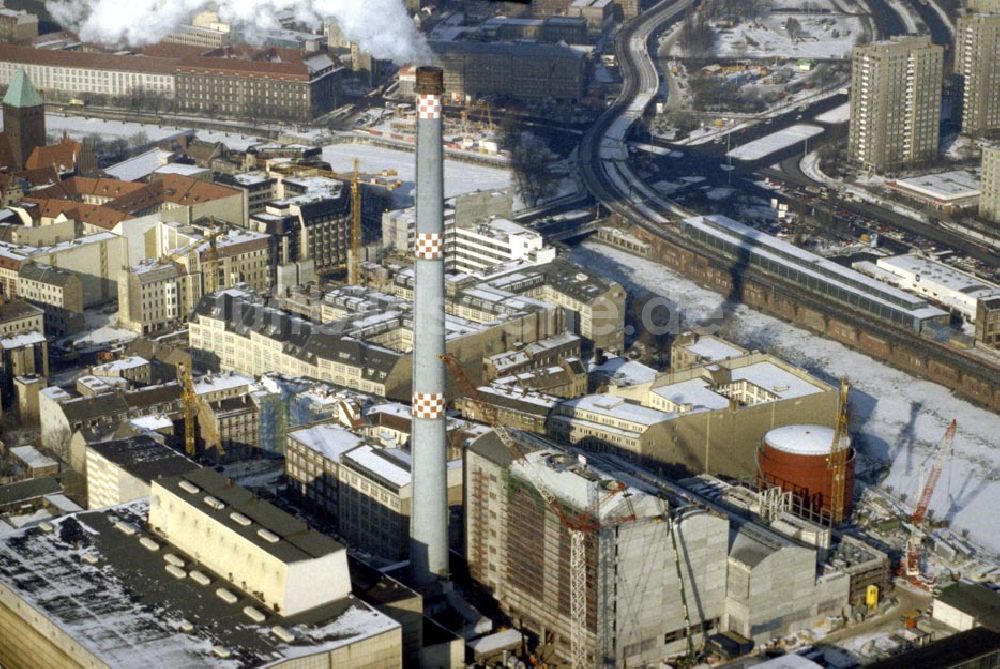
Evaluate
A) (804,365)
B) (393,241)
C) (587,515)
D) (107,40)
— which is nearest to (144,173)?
(393,241)

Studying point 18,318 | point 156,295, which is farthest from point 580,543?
point 156,295

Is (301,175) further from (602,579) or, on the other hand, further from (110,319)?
(602,579)

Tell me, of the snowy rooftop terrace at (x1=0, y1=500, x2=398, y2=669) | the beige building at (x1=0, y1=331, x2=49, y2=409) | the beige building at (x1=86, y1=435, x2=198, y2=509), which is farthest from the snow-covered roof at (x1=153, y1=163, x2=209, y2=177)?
the snowy rooftop terrace at (x1=0, y1=500, x2=398, y2=669)

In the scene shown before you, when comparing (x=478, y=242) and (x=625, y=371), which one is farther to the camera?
(x=478, y=242)

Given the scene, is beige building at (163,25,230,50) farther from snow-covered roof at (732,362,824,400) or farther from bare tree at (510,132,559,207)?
snow-covered roof at (732,362,824,400)

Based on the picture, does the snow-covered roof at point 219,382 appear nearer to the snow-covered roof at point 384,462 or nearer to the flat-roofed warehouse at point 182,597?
the snow-covered roof at point 384,462

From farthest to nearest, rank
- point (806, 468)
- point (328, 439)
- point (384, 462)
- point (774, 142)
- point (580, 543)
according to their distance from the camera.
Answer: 1. point (774, 142)
2. point (328, 439)
3. point (806, 468)
4. point (384, 462)
5. point (580, 543)

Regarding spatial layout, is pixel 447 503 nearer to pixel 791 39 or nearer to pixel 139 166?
pixel 139 166
